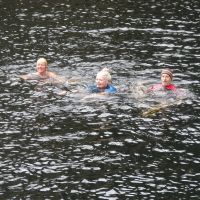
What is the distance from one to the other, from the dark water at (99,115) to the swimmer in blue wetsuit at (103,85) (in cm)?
48

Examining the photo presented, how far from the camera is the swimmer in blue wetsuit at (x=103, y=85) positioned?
24.0 m

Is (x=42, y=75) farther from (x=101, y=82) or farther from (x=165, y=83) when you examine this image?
(x=165, y=83)

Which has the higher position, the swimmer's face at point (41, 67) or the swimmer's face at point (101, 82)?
the swimmer's face at point (41, 67)

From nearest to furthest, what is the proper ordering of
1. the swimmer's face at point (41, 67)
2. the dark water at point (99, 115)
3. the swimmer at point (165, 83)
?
the dark water at point (99, 115)
the swimmer at point (165, 83)
the swimmer's face at point (41, 67)

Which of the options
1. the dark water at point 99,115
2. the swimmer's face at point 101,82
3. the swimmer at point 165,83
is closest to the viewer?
the dark water at point 99,115

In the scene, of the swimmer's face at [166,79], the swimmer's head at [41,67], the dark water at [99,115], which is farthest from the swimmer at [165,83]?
the swimmer's head at [41,67]

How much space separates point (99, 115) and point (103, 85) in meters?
2.73

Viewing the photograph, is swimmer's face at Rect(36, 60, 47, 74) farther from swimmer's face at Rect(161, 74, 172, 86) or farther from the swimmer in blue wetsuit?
swimmer's face at Rect(161, 74, 172, 86)

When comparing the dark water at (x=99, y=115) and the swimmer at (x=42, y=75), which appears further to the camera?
the swimmer at (x=42, y=75)

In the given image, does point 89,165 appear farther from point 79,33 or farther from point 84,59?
point 79,33

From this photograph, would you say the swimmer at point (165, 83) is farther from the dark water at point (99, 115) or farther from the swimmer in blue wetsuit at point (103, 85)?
the swimmer in blue wetsuit at point (103, 85)

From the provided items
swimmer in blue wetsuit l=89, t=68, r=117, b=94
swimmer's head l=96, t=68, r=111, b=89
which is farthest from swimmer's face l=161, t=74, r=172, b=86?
swimmer's head l=96, t=68, r=111, b=89

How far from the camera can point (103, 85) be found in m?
24.1

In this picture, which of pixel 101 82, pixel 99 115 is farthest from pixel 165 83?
pixel 99 115
